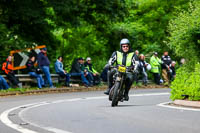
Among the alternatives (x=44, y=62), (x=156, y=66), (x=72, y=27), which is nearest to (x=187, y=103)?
(x=44, y=62)

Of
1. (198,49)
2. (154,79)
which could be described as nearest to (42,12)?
(154,79)

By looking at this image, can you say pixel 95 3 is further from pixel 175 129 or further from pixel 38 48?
pixel 175 129

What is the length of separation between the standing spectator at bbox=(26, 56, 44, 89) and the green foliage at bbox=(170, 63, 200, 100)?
34.0 ft

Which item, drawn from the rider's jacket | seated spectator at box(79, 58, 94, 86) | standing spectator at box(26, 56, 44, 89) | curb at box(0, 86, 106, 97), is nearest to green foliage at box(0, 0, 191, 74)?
standing spectator at box(26, 56, 44, 89)

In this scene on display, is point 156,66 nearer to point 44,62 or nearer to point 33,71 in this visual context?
point 44,62

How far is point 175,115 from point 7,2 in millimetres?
16042

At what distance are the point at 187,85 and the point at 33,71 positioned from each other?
38.6 ft

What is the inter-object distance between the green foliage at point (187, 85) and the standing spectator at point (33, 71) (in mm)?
10354

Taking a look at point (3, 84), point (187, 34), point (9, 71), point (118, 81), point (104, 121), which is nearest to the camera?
point (104, 121)

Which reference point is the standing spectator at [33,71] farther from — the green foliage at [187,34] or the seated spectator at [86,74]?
the green foliage at [187,34]

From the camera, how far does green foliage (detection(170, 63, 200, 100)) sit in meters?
12.8

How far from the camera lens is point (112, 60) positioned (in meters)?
14.0

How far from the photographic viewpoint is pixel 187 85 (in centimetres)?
1335

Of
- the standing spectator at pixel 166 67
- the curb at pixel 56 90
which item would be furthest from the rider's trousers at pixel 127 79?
the standing spectator at pixel 166 67
